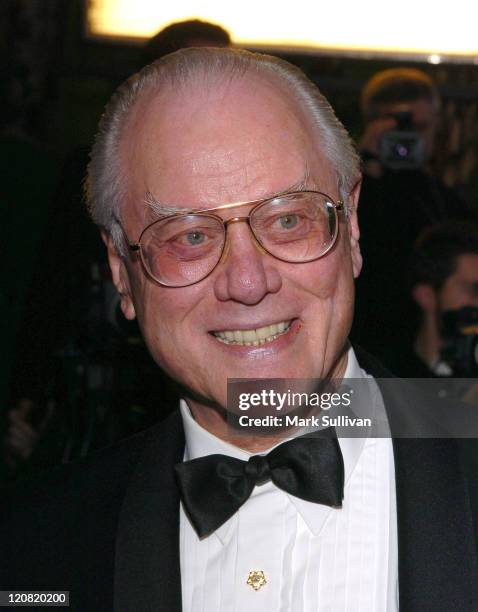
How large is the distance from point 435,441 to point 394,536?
18 cm

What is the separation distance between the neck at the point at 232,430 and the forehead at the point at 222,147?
1.13ft

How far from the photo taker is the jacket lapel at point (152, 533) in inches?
70.9

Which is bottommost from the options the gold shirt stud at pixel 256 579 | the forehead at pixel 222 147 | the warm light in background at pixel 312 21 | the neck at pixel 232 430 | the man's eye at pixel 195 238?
the gold shirt stud at pixel 256 579

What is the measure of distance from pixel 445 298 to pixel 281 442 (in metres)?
1.27

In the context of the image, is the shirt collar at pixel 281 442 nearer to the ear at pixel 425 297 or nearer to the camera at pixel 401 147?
the ear at pixel 425 297

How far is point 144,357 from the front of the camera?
2908mm

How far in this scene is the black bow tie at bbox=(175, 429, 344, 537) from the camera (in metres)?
1.81

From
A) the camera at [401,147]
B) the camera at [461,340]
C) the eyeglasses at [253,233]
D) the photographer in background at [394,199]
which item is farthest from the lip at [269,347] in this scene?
the camera at [401,147]

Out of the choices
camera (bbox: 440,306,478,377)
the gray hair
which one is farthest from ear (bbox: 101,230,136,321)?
camera (bbox: 440,306,478,377)

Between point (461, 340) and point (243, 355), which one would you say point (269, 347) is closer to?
point (243, 355)

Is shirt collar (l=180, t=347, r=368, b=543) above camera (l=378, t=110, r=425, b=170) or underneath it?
underneath

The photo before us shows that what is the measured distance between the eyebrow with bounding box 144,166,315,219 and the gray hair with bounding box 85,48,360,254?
0.08 m

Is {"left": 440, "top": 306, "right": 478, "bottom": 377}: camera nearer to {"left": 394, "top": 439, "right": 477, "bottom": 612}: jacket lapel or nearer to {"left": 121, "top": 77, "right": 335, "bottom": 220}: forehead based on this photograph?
{"left": 394, "top": 439, "right": 477, "bottom": 612}: jacket lapel

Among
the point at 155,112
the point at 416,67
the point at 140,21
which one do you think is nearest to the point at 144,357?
the point at 155,112
